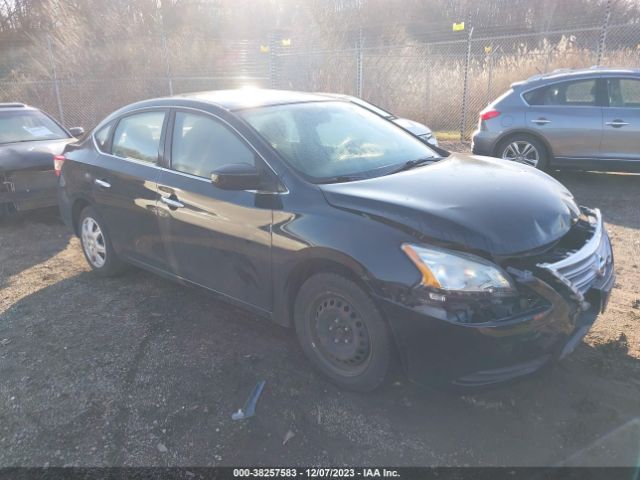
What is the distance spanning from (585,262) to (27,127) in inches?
298

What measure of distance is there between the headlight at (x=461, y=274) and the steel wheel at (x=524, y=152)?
19.5 feet

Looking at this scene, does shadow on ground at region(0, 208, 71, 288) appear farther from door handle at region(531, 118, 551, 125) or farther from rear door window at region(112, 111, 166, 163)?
door handle at region(531, 118, 551, 125)

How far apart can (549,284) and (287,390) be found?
158 cm

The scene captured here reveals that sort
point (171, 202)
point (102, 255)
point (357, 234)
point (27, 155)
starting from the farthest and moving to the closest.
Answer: point (27, 155), point (102, 255), point (171, 202), point (357, 234)

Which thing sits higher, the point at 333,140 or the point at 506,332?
the point at 333,140

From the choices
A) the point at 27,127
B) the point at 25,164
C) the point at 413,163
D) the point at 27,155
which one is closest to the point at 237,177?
the point at 413,163

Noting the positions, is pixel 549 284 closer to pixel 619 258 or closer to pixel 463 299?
pixel 463 299

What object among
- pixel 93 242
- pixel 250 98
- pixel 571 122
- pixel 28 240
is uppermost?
pixel 250 98

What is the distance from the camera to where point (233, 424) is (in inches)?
111

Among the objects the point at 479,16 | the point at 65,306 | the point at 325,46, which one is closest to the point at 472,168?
the point at 65,306

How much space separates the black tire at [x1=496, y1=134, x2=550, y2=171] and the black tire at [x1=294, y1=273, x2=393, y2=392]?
235 inches

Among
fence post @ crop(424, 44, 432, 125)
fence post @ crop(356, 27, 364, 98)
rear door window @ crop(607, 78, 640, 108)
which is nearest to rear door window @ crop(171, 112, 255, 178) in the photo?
rear door window @ crop(607, 78, 640, 108)

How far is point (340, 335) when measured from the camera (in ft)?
9.73

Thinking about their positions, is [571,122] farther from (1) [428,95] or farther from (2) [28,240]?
(2) [28,240]
